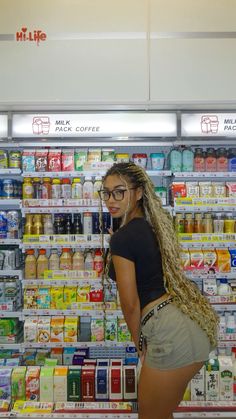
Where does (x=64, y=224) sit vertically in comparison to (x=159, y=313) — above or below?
above

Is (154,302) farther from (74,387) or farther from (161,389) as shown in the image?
(74,387)

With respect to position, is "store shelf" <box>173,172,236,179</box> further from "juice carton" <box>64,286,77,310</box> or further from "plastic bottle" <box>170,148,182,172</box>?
"juice carton" <box>64,286,77,310</box>

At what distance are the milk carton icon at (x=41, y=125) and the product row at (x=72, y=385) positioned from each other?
2127 millimetres

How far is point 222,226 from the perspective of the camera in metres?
3.51

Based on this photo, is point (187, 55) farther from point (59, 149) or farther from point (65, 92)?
point (59, 149)

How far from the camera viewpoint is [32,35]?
3176mm

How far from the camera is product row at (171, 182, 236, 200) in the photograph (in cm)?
345

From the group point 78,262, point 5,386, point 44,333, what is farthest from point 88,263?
point 5,386

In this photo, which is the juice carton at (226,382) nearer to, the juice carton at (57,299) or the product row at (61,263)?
the product row at (61,263)

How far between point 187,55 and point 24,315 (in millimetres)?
2781

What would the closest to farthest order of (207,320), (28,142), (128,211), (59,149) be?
(207,320) → (128,211) → (28,142) → (59,149)

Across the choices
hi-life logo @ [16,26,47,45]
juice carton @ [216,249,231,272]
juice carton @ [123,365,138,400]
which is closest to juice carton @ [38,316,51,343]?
juice carton @ [123,365,138,400]

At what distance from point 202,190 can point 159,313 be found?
1937 millimetres

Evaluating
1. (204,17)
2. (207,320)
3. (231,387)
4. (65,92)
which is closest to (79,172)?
(65,92)
